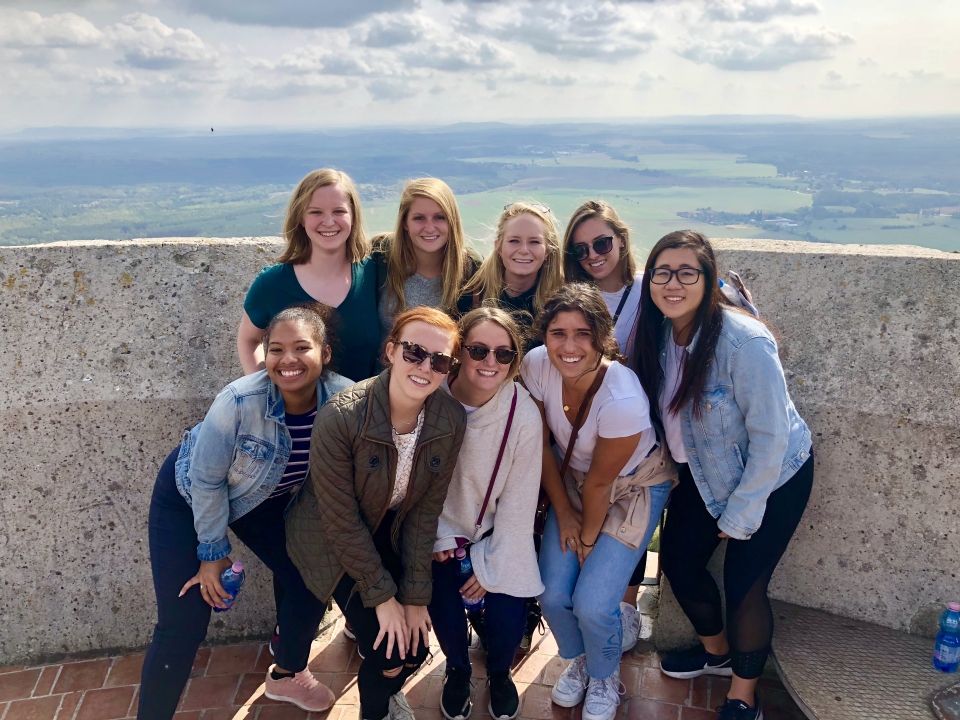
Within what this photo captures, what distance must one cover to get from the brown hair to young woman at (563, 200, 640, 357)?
497 millimetres

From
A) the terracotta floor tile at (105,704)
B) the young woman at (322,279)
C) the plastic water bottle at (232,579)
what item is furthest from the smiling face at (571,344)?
the terracotta floor tile at (105,704)

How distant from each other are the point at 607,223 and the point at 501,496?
53.7 inches

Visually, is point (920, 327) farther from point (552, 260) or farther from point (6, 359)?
point (6, 359)

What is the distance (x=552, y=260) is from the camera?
3334 mm

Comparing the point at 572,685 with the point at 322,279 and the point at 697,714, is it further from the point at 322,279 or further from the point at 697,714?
the point at 322,279

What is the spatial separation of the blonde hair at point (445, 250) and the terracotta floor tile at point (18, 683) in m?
2.52

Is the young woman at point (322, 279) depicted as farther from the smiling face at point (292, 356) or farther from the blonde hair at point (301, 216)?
the smiling face at point (292, 356)

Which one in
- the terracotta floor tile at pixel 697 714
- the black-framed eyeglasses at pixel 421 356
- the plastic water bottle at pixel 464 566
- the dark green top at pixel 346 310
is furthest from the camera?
the dark green top at pixel 346 310

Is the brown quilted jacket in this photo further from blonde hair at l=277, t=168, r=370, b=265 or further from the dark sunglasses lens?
the dark sunglasses lens

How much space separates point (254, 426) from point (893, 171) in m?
131

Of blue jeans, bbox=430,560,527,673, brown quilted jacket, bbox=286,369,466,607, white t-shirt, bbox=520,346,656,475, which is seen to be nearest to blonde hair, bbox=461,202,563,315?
white t-shirt, bbox=520,346,656,475

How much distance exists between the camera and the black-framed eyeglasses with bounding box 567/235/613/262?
3258 mm

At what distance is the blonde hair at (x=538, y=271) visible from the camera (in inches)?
130

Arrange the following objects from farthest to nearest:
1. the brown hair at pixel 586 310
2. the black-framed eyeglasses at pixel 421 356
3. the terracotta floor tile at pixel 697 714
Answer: the terracotta floor tile at pixel 697 714 < the brown hair at pixel 586 310 < the black-framed eyeglasses at pixel 421 356
